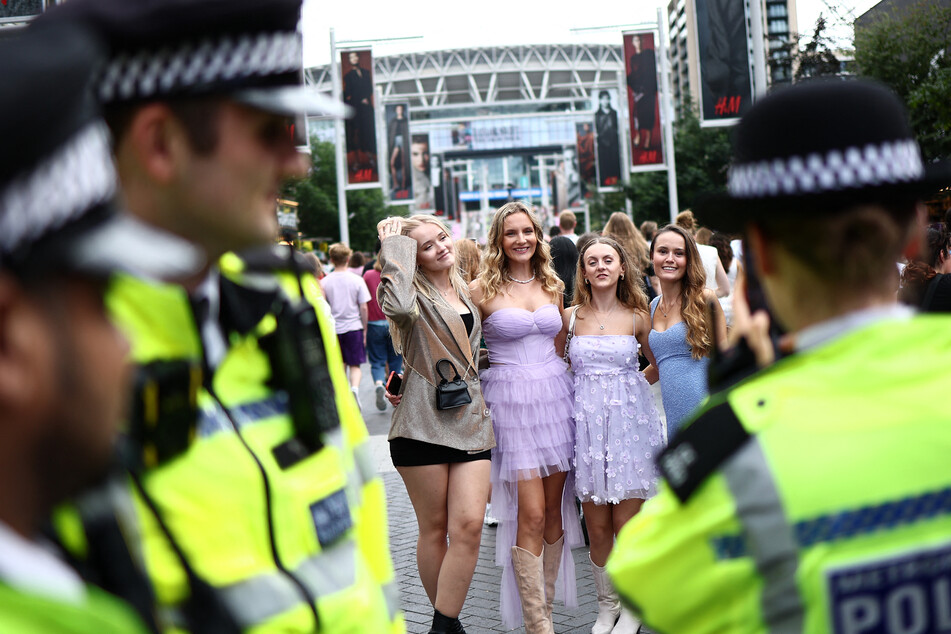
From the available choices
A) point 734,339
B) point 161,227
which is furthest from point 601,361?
point 161,227

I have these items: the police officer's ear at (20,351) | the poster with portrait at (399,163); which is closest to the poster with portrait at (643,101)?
the poster with portrait at (399,163)

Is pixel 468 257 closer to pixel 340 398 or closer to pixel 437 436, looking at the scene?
pixel 437 436

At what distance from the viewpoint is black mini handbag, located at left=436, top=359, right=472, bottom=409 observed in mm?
4773

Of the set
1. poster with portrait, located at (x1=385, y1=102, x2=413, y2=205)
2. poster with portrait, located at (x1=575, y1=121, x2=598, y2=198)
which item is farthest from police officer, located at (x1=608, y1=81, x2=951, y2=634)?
poster with portrait, located at (x1=575, y1=121, x2=598, y2=198)

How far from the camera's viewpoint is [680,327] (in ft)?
17.5

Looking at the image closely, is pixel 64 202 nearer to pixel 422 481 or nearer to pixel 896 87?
pixel 422 481

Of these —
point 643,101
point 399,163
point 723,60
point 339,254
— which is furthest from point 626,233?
point 399,163

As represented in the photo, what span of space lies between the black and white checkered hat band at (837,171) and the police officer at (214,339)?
0.70 meters

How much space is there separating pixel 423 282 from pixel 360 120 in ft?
61.8

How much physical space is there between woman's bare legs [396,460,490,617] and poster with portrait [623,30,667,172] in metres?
19.4

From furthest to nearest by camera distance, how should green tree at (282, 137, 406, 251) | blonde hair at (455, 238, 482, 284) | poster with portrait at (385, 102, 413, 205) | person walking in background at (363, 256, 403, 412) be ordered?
green tree at (282, 137, 406, 251), poster with portrait at (385, 102, 413, 205), person walking in background at (363, 256, 403, 412), blonde hair at (455, 238, 482, 284)

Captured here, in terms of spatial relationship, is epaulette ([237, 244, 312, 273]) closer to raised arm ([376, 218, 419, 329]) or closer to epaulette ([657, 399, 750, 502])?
epaulette ([657, 399, 750, 502])

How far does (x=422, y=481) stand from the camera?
4750 millimetres

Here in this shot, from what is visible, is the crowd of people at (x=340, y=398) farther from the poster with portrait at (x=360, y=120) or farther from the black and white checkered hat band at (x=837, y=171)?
the poster with portrait at (x=360, y=120)
